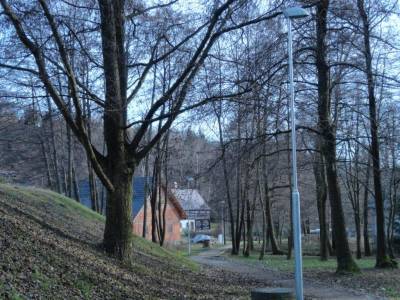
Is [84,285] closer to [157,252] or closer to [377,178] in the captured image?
[157,252]

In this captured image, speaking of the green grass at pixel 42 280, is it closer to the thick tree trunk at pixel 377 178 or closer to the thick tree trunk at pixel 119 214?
the thick tree trunk at pixel 119 214

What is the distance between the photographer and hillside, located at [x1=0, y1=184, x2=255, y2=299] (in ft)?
31.0

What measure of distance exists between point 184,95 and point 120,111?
5.66 feet

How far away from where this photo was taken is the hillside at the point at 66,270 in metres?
9.45

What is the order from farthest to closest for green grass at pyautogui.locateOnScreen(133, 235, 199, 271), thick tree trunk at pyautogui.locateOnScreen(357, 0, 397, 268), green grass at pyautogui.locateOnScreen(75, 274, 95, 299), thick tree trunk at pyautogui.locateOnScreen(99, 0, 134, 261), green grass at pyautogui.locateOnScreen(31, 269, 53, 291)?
thick tree trunk at pyautogui.locateOnScreen(357, 0, 397, 268)
green grass at pyautogui.locateOnScreen(133, 235, 199, 271)
thick tree trunk at pyautogui.locateOnScreen(99, 0, 134, 261)
green grass at pyautogui.locateOnScreen(75, 274, 95, 299)
green grass at pyautogui.locateOnScreen(31, 269, 53, 291)

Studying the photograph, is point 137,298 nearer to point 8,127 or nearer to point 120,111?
point 120,111

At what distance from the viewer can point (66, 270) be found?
11.0 meters

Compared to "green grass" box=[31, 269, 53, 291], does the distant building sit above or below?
above

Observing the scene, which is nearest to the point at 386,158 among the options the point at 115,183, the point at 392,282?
the point at 392,282

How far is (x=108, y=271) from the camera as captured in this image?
12.7 metres

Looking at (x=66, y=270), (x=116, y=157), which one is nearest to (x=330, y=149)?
(x=116, y=157)

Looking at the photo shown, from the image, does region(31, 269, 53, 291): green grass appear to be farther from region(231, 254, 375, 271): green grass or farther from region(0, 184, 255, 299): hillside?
region(231, 254, 375, 271): green grass

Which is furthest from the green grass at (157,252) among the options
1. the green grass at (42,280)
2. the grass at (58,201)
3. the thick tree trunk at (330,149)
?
the green grass at (42,280)

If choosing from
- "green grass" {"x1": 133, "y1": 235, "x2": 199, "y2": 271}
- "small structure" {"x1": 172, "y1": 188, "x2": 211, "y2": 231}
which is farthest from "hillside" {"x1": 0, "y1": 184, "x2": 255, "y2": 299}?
"small structure" {"x1": 172, "y1": 188, "x2": 211, "y2": 231}
